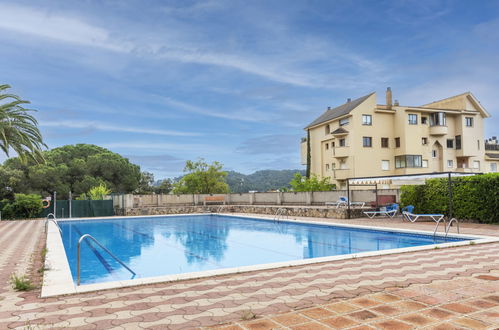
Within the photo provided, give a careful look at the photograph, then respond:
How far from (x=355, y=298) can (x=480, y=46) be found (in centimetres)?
1628

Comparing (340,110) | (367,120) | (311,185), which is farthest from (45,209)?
(340,110)

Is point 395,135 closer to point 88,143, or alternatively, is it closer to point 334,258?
point 334,258

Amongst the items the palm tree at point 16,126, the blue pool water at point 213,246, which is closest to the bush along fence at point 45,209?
the palm tree at point 16,126

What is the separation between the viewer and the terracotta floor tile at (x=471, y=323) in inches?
137

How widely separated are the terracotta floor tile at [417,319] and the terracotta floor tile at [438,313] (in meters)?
0.12

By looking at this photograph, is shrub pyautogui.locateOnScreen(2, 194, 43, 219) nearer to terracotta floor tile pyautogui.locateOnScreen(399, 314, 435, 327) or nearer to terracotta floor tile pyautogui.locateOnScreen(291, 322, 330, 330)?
terracotta floor tile pyautogui.locateOnScreen(291, 322, 330, 330)

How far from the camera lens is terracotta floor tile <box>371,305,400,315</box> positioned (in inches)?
154

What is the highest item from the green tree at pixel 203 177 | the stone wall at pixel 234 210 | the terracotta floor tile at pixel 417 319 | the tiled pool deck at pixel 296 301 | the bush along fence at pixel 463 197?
the green tree at pixel 203 177

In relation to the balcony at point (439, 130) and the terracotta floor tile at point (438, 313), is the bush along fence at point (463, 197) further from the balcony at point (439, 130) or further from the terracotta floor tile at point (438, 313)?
the balcony at point (439, 130)

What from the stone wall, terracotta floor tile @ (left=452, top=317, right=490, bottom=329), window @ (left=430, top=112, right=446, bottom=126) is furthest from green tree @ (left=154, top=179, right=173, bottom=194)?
terracotta floor tile @ (left=452, top=317, right=490, bottom=329)

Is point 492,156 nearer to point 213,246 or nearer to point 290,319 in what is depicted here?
point 213,246

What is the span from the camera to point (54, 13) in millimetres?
14086

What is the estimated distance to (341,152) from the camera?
3678 centimetres

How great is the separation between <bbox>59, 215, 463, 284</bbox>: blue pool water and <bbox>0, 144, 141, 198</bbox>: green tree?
2503cm
